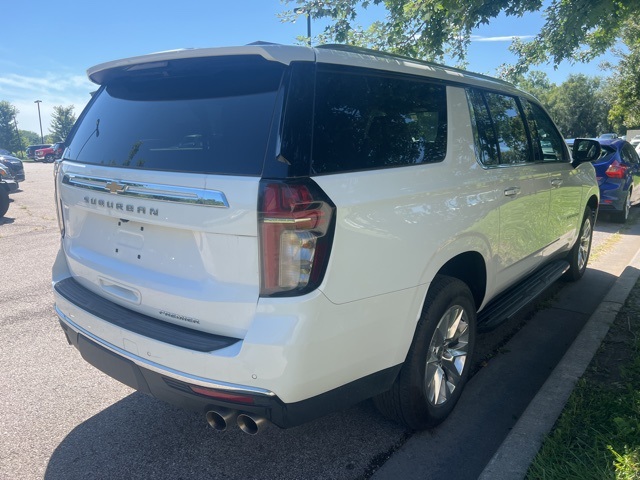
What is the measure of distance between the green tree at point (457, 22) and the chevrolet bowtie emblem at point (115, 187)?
10.5 ft

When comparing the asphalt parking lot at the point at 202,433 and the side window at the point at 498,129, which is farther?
the side window at the point at 498,129

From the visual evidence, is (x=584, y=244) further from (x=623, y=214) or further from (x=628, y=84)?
(x=628, y=84)

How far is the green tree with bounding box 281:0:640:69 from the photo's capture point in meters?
4.18

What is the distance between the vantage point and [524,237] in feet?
12.6

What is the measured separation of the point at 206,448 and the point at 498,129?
285 centimetres

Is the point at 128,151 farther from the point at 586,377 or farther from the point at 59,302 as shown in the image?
the point at 586,377

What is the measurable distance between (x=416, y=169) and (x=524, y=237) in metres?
1.71

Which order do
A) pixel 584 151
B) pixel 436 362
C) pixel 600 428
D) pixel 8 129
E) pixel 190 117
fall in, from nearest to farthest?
pixel 190 117 < pixel 600 428 < pixel 436 362 < pixel 584 151 < pixel 8 129

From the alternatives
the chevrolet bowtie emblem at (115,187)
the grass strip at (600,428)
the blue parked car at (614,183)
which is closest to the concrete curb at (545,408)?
the grass strip at (600,428)

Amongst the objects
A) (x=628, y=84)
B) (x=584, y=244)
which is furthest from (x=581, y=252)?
(x=628, y=84)

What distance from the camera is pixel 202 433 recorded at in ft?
9.61

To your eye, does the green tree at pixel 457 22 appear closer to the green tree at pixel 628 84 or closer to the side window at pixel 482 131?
the side window at pixel 482 131

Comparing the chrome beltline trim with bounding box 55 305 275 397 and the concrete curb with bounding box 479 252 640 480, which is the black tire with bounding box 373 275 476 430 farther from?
the chrome beltline trim with bounding box 55 305 275 397

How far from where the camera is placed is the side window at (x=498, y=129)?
3.28 metres
